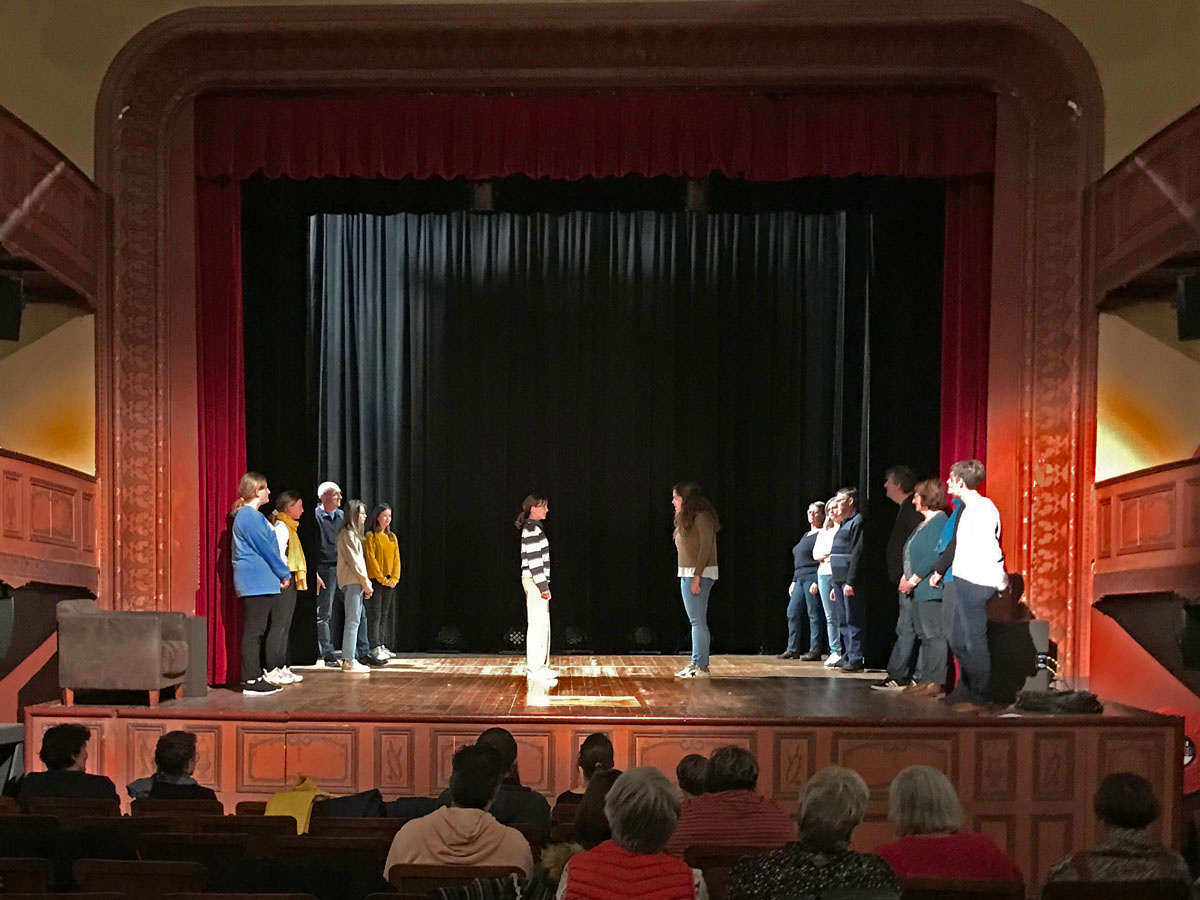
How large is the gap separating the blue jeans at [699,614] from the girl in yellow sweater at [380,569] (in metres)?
2.74

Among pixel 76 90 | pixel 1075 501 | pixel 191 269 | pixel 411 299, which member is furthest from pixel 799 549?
pixel 76 90

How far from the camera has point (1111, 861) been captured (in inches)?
125

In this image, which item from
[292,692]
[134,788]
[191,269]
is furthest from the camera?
[191,269]

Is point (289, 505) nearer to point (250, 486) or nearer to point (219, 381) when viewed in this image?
point (250, 486)

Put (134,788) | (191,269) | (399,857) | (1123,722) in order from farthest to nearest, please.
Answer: (191,269) < (1123,722) < (134,788) < (399,857)

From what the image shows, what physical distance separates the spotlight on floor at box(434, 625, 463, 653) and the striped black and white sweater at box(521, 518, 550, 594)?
368 cm

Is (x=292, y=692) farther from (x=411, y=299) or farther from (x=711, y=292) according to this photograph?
(x=711, y=292)

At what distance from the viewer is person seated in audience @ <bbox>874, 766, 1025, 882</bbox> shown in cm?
302

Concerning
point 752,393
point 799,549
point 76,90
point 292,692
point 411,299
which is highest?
point 76,90

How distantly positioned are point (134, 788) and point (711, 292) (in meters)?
7.95

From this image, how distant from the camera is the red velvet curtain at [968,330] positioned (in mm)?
8898

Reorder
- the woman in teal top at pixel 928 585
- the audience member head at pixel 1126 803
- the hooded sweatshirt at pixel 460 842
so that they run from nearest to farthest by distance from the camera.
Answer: the hooded sweatshirt at pixel 460 842 < the audience member head at pixel 1126 803 < the woman in teal top at pixel 928 585

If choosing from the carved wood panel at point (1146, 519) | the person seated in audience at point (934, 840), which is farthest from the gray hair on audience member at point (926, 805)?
the carved wood panel at point (1146, 519)

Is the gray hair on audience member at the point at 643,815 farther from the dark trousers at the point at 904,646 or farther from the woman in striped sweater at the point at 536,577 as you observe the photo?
the dark trousers at the point at 904,646
